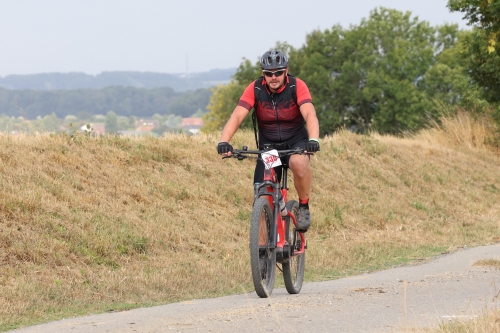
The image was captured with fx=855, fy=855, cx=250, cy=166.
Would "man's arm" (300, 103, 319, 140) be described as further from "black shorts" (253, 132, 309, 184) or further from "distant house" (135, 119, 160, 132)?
"distant house" (135, 119, 160, 132)

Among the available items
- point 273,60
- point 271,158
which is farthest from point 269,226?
point 273,60

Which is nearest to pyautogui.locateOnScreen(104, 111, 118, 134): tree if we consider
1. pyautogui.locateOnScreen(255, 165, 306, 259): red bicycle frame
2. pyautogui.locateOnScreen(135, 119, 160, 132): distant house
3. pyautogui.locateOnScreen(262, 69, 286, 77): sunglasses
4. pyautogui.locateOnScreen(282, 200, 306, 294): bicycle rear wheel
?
pyautogui.locateOnScreen(135, 119, 160, 132): distant house

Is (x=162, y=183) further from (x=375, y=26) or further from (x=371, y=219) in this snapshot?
(x=375, y=26)

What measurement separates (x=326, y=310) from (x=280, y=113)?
214 cm

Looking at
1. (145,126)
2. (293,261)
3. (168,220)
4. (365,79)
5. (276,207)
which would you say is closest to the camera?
(276,207)

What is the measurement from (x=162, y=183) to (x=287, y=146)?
638 cm

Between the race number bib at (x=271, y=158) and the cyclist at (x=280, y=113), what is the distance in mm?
203

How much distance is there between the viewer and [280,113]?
8180 millimetres

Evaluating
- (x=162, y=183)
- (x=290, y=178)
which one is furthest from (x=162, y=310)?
(x=290, y=178)

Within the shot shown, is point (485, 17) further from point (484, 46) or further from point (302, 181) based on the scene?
point (302, 181)

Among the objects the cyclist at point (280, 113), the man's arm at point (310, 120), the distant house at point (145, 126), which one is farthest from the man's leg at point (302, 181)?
the distant house at point (145, 126)

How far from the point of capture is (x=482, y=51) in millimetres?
25953

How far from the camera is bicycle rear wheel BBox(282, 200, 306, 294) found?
8.21 m

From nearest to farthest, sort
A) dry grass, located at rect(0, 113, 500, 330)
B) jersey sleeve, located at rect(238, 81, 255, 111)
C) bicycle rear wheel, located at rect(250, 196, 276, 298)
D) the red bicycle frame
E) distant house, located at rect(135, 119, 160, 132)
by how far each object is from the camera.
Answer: bicycle rear wheel, located at rect(250, 196, 276, 298), the red bicycle frame, jersey sleeve, located at rect(238, 81, 255, 111), dry grass, located at rect(0, 113, 500, 330), distant house, located at rect(135, 119, 160, 132)
